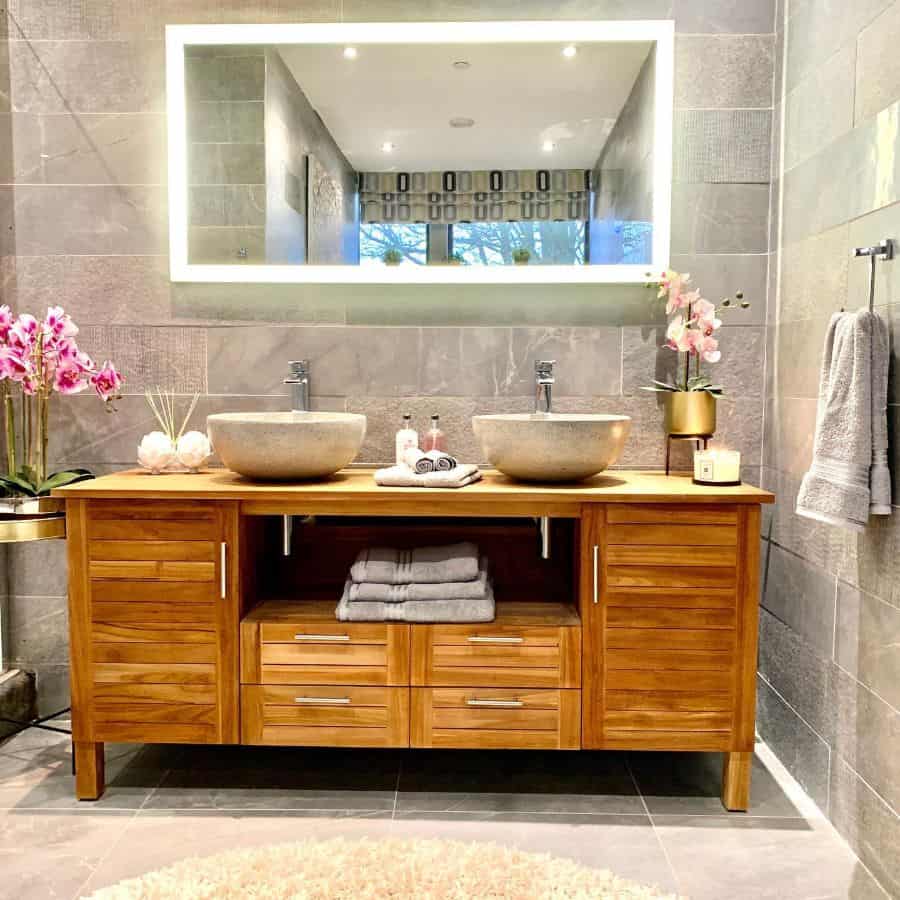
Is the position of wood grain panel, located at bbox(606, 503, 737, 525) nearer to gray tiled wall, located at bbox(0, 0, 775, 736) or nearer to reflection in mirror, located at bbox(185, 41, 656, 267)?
gray tiled wall, located at bbox(0, 0, 775, 736)

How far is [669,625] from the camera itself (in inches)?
85.3

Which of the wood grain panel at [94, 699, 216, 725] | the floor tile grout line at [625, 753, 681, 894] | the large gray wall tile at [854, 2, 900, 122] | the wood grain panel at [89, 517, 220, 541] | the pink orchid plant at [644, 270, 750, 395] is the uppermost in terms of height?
the large gray wall tile at [854, 2, 900, 122]

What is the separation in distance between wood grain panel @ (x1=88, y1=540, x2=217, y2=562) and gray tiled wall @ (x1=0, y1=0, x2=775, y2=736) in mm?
587

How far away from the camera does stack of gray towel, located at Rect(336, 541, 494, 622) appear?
2.21 m

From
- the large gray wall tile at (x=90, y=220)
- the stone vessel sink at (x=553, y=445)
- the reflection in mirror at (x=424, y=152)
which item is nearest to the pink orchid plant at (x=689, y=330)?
the reflection in mirror at (x=424, y=152)

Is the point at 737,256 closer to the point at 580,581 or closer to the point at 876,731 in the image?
the point at 580,581

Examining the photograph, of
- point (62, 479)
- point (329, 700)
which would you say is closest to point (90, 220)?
point (62, 479)

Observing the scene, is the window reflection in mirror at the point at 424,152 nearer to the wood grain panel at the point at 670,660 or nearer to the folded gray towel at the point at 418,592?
the folded gray towel at the point at 418,592

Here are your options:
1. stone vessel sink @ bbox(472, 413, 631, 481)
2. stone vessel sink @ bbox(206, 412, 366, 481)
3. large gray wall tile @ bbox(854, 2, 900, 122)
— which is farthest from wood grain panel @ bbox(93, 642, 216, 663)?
large gray wall tile @ bbox(854, 2, 900, 122)

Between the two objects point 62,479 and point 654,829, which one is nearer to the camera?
point 654,829

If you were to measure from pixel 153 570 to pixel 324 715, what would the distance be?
0.56 metres

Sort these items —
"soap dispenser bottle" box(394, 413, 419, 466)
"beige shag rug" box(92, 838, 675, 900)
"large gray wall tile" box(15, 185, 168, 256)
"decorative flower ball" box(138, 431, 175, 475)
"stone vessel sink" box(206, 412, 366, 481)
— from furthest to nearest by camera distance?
1. "large gray wall tile" box(15, 185, 168, 256)
2. "soap dispenser bottle" box(394, 413, 419, 466)
3. "decorative flower ball" box(138, 431, 175, 475)
4. "stone vessel sink" box(206, 412, 366, 481)
5. "beige shag rug" box(92, 838, 675, 900)

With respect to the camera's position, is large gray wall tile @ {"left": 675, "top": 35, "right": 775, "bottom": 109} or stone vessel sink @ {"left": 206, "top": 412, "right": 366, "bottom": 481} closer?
stone vessel sink @ {"left": 206, "top": 412, "right": 366, "bottom": 481}

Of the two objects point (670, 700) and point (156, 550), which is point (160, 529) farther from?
point (670, 700)
